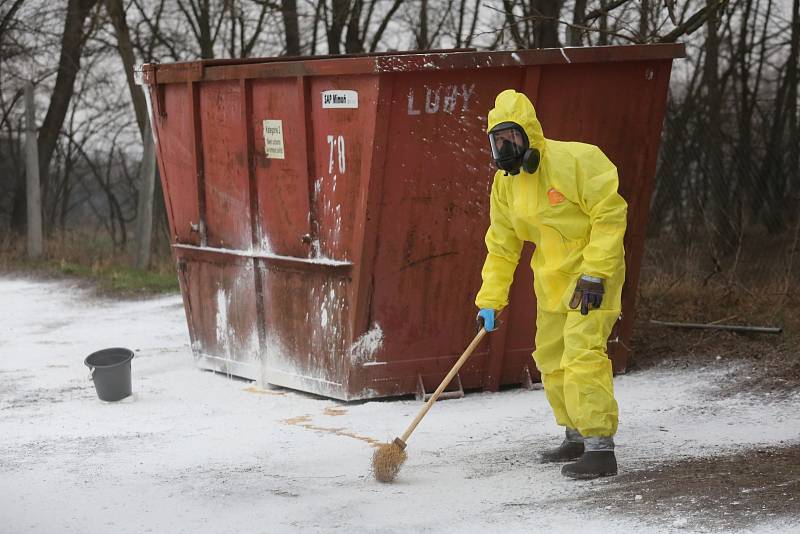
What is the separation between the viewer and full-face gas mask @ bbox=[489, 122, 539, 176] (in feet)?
15.0

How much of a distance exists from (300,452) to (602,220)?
1887 mm

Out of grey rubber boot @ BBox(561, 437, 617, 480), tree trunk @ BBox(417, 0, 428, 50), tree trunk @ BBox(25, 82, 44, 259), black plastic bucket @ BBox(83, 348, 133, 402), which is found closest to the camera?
grey rubber boot @ BBox(561, 437, 617, 480)

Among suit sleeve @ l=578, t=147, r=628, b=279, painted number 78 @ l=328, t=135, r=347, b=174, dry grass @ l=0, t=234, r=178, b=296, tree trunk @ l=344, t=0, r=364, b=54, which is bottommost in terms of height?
dry grass @ l=0, t=234, r=178, b=296

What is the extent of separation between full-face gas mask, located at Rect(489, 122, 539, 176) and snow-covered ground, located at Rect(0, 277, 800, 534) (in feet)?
4.41

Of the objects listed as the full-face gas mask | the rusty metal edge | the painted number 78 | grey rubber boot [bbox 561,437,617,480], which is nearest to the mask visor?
the full-face gas mask

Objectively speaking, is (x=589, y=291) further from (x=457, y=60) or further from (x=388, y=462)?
(x=457, y=60)

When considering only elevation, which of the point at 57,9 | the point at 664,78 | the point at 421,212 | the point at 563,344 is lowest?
the point at 563,344

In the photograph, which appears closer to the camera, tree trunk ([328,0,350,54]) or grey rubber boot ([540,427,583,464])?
grey rubber boot ([540,427,583,464])

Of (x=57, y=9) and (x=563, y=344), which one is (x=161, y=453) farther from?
(x=57, y=9)

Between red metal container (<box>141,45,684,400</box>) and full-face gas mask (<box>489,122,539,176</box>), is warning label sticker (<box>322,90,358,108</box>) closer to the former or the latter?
red metal container (<box>141,45,684,400</box>)

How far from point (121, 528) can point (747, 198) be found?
7900 mm

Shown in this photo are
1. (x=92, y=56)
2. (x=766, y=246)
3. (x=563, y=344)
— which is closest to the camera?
(x=563, y=344)

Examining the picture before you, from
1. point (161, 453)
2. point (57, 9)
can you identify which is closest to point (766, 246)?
point (161, 453)

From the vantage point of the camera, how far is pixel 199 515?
13.8 ft
